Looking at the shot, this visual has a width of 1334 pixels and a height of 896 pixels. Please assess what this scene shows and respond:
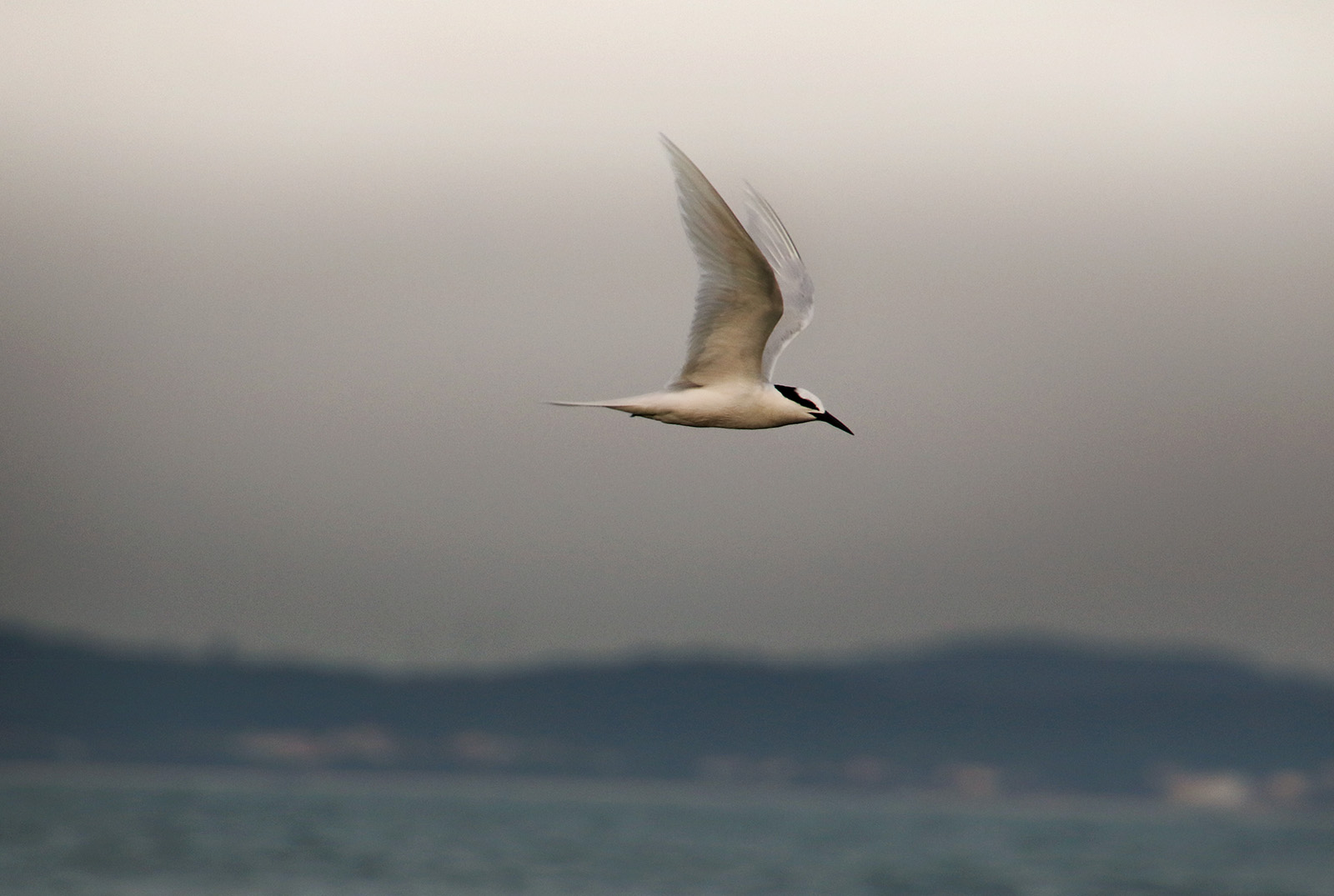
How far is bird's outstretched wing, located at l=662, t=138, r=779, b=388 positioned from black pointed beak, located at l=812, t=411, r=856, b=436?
22.1 inches

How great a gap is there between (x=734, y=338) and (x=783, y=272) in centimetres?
157

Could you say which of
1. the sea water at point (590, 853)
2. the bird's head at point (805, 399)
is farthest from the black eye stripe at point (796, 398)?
the sea water at point (590, 853)

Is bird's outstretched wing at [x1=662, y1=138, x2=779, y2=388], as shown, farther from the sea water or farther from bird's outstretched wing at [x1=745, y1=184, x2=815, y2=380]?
the sea water

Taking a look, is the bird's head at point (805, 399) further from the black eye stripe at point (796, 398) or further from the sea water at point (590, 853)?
the sea water at point (590, 853)

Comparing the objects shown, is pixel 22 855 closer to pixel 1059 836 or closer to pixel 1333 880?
pixel 1333 880

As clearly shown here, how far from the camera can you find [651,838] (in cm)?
6334

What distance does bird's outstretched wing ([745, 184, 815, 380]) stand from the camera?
42.1 feet

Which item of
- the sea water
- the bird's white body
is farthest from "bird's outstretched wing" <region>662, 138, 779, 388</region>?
the sea water

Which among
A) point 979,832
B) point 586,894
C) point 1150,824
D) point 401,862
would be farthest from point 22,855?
point 1150,824

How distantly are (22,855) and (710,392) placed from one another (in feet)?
127

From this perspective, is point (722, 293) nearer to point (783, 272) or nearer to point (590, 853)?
point (783, 272)

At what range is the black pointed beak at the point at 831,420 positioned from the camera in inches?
488

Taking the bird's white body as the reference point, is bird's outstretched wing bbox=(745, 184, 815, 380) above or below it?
above

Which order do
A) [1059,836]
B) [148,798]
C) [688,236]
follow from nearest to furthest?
[688,236] < [1059,836] < [148,798]
